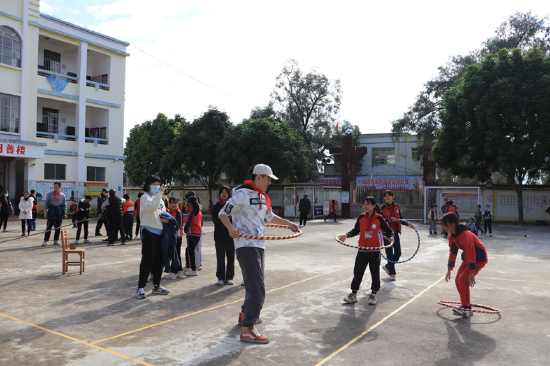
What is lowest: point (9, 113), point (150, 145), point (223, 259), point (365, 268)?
point (223, 259)

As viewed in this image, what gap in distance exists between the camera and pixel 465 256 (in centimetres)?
620

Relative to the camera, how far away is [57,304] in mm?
6555

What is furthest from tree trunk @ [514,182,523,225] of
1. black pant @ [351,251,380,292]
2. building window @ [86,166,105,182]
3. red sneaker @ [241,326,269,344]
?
building window @ [86,166,105,182]

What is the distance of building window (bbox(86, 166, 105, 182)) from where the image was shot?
1217 inches

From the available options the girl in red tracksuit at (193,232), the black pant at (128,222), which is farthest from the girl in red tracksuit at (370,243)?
the black pant at (128,222)

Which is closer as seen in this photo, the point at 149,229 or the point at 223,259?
the point at 149,229

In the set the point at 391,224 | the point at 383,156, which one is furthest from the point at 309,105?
the point at 391,224

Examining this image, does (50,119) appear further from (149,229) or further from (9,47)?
(149,229)

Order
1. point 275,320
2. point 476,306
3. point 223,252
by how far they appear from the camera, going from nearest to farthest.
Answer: point 275,320 → point 476,306 → point 223,252

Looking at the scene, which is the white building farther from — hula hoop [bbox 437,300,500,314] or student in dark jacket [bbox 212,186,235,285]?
hula hoop [bbox 437,300,500,314]

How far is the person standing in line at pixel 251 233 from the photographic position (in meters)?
5.02

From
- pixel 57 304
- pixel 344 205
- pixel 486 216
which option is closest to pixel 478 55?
pixel 344 205

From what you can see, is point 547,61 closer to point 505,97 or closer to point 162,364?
point 505,97

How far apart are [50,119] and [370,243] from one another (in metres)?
29.0
